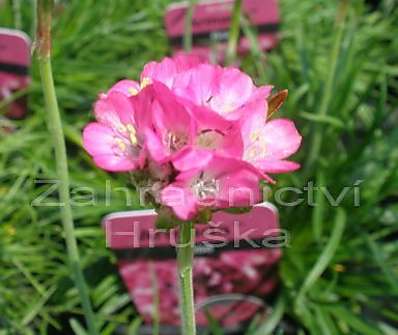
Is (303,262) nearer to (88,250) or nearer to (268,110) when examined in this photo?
(88,250)

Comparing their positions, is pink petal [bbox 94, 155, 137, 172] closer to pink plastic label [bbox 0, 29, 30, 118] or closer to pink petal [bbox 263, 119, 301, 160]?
pink petal [bbox 263, 119, 301, 160]

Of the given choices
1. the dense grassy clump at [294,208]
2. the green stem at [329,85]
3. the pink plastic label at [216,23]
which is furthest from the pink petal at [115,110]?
the pink plastic label at [216,23]

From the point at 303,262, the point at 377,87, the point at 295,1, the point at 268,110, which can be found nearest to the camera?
the point at 268,110

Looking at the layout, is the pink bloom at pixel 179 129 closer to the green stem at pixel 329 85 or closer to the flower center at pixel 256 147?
the flower center at pixel 256 147

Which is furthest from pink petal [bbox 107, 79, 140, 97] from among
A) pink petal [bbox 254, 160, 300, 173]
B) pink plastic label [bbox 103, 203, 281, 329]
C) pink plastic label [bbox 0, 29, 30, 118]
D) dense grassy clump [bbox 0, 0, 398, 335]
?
pink plastic label [bbox 0, 29, 30, 118]

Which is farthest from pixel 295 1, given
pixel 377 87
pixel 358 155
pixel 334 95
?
pixel 358 155

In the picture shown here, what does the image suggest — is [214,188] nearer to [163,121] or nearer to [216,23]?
[163,121]

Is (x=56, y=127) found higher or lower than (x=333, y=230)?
higher
